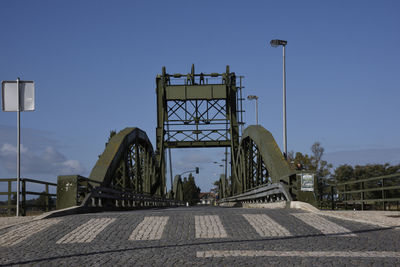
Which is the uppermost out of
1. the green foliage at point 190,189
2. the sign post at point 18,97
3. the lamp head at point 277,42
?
the lamp head at point 277,42

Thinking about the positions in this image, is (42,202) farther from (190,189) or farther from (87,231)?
(190,189)

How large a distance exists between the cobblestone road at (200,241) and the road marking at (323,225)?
18mm

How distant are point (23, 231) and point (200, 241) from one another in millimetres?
3602

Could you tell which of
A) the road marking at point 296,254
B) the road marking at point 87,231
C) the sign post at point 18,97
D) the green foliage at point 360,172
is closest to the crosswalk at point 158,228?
the road marking at point 87,231

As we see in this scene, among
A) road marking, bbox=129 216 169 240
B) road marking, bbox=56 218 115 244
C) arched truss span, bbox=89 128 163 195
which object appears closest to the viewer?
road marking, bbox=56 218 115 244

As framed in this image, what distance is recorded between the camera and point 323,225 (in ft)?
33.2

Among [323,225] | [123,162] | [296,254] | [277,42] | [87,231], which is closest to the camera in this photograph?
[296,254]

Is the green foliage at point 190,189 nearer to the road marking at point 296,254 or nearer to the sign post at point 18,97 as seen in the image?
the sign post at point 18,97

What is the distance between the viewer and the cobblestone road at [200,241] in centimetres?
689

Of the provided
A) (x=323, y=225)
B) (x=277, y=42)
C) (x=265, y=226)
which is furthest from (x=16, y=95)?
(x=277, y=42)

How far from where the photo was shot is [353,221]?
35.6ft

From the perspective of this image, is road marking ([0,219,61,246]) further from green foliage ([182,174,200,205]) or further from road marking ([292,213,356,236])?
green foliage ([182,174,200,205])

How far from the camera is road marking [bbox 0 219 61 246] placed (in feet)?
28.9

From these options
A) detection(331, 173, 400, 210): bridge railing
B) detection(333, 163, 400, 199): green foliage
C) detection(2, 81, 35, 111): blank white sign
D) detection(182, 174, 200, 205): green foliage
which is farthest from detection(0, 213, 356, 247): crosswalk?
detection(182, 174, 200, 205): green foliage
